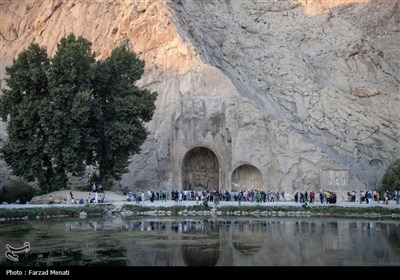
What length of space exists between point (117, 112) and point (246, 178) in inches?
552

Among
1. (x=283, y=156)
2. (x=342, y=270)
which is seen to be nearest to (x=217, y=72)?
(x=283, y=156)

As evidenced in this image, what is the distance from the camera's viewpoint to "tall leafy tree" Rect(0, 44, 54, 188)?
42875 millimetres

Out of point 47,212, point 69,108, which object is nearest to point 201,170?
point 69,108

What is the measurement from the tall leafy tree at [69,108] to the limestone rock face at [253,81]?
920 cm

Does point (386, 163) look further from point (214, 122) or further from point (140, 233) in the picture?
point (140, 233)

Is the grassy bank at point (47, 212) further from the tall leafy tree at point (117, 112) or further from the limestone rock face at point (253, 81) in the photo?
the limestone rock face at point (253, 81)

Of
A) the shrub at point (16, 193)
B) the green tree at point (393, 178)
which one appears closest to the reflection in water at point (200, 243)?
the shrub at point (16, 193)

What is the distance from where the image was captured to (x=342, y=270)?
17.2 metres

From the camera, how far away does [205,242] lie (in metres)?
24.8

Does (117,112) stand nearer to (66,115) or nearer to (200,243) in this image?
(66,115)

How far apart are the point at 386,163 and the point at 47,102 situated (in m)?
33.8

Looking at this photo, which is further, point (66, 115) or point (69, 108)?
point (69, 108)

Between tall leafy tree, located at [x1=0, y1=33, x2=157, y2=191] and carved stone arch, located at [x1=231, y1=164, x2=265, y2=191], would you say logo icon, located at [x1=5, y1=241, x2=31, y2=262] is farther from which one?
carved stone arch, located at [x1=231, y1=164, x2=265, y2=191]

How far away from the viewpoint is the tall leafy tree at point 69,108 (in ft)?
140
